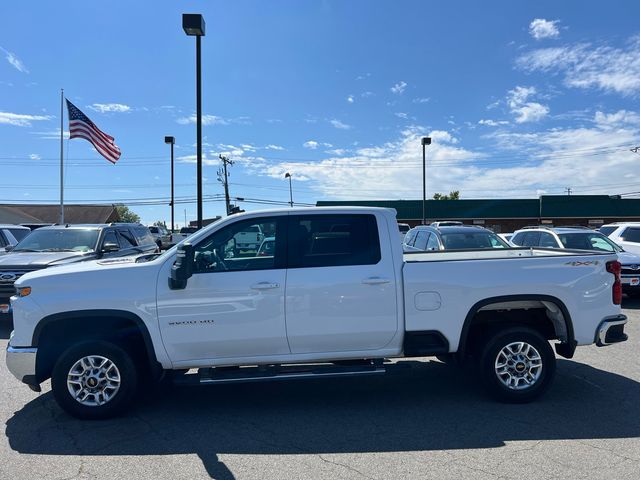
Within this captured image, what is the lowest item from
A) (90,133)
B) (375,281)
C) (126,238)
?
(375,281)

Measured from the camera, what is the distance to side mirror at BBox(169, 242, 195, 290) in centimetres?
434

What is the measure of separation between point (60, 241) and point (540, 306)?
8938 mm

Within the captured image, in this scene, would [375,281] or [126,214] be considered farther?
[126,214]

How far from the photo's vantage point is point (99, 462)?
3.75 m

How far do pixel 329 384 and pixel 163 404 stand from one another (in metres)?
1.85

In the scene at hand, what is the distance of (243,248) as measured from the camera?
4.77m

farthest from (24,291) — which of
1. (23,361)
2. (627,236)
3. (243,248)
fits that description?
(627,236)

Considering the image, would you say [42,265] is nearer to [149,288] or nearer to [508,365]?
[149,288]

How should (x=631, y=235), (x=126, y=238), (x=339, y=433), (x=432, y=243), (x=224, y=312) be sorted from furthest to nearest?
(x=631, y=235)
(x=432, y=243)
(x=126, y=238)
(x=224, y=312)
(x=339, y=433)

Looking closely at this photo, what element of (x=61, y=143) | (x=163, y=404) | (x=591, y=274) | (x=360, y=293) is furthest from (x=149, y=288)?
(x=61, y=143)

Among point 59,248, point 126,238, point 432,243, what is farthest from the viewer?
point 432,243

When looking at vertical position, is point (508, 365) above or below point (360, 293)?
below

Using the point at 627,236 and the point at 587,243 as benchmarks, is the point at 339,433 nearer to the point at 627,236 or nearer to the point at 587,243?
the point at 587,243

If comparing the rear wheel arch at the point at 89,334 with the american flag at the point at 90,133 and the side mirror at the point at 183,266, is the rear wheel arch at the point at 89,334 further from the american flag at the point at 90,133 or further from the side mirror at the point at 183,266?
the american flag at the point at 90,133
